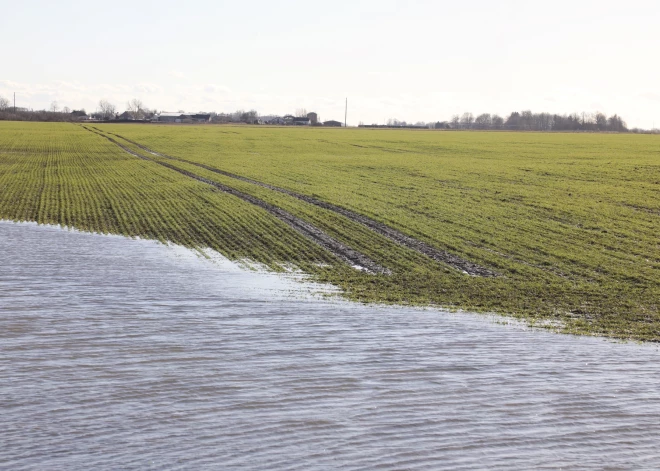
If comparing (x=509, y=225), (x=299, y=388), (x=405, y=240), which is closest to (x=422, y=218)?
(x=509, y=225)

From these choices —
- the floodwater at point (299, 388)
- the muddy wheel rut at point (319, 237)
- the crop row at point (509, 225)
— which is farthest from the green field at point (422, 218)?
the floodwater at point (299, 388)

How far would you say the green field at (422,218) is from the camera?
18.2 m

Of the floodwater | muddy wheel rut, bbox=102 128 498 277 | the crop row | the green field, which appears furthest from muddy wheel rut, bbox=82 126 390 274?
the floodwater

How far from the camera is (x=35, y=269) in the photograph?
19578 mm

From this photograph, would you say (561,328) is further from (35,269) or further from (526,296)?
(35,269)

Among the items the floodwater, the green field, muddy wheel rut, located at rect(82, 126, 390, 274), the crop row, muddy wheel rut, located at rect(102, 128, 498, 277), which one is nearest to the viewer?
the floodwater

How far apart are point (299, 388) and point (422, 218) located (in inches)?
789

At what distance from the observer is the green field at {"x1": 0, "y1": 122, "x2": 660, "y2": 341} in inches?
716

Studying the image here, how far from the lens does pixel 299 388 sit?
36.3 feet

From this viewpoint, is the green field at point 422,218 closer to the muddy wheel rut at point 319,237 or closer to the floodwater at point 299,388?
the muddy wheel rut at point 319,237

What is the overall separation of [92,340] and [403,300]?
695 centimetres

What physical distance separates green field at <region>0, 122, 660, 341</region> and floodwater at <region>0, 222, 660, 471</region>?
2.49 meters

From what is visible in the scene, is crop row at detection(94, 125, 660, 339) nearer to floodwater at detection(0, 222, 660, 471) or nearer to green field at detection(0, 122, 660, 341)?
green field at detection(0, 122, 660, 341)

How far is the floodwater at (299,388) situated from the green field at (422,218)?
2489mm
